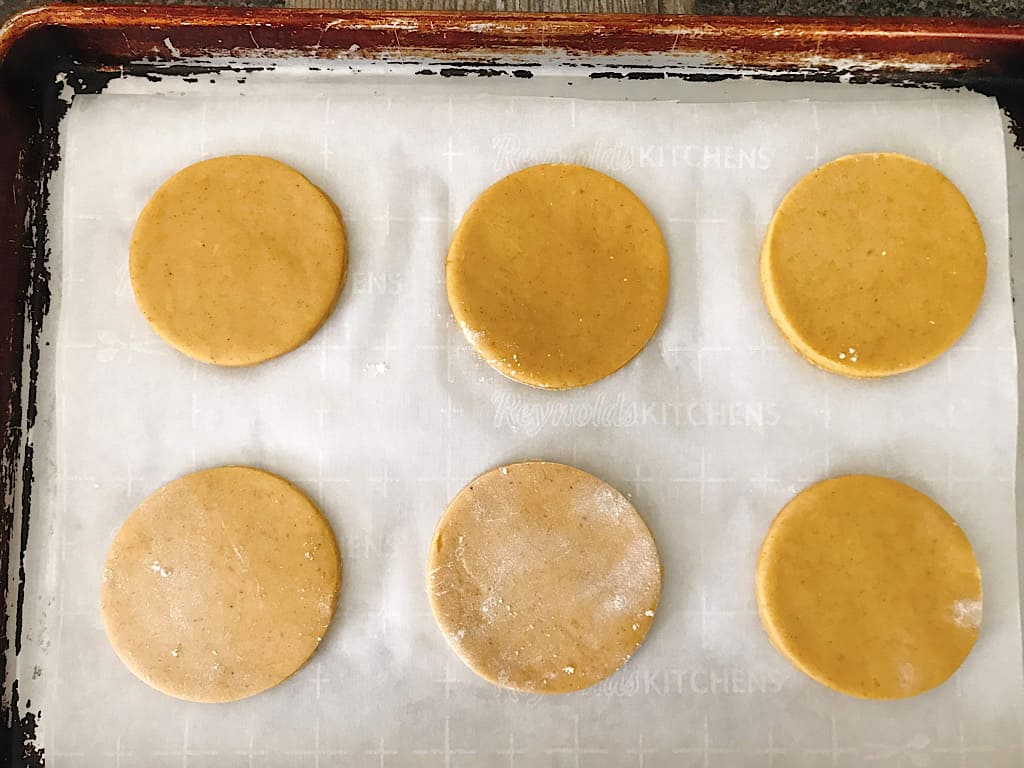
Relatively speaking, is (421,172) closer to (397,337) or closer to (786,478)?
(397,337)

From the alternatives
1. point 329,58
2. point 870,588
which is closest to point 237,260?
point 329,58

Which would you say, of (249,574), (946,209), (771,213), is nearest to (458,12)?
(771,213)

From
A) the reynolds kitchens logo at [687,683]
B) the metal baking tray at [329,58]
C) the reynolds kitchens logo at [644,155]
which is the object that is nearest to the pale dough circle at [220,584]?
the metal baking tray at [329,58]

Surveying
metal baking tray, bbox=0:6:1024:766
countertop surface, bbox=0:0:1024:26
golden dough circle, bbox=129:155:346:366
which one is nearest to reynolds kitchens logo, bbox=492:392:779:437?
golden dough circle, bbox=129:155:346:366

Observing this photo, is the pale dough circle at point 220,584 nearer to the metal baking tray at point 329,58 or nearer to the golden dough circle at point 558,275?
the metal baking tray at point 329,58

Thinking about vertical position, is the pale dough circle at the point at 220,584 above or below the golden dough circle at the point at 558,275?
below

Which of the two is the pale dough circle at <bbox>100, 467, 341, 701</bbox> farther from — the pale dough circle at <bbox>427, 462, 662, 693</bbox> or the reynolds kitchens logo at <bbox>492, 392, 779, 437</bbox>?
the reynolds kitchens logo at <bbox>492, 392, 779, 437</bbox>

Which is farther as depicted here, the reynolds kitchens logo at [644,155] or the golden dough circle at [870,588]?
the reynolds kitchens logo at [644,155]
